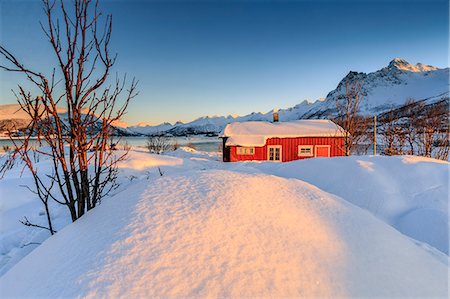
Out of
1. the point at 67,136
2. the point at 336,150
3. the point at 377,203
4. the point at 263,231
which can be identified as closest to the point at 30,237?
the point at 67,136

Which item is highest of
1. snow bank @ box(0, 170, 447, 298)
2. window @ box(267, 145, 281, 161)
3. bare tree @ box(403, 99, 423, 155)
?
bare tree @ box(403, 99, 423, 155)

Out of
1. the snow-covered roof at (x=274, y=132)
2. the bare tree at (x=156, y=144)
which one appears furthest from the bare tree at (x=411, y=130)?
the bare tree at (x=156, y=144)

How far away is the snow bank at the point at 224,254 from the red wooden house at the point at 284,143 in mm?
15403

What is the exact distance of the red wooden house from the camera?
17.6 m

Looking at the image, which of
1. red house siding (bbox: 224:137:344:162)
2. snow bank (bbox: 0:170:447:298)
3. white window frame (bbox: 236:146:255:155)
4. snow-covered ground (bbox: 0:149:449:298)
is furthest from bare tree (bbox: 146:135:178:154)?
snow bank (bbox: 0:170:447:298)

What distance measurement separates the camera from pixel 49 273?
1729mm

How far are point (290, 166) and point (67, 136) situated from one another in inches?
258

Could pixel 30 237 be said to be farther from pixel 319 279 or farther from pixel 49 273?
pixel 319 279

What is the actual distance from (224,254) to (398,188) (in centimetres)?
556

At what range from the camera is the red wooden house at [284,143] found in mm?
17625

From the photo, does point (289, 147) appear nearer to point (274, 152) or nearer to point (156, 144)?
point (274, 152)

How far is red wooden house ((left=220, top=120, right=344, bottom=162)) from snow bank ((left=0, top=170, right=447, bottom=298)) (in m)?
15.4

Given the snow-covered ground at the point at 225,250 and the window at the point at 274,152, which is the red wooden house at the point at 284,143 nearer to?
the window at the point at 274,152

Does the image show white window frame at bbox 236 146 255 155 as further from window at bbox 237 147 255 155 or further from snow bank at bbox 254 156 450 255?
snow bank at bbox 254 156 450 255
